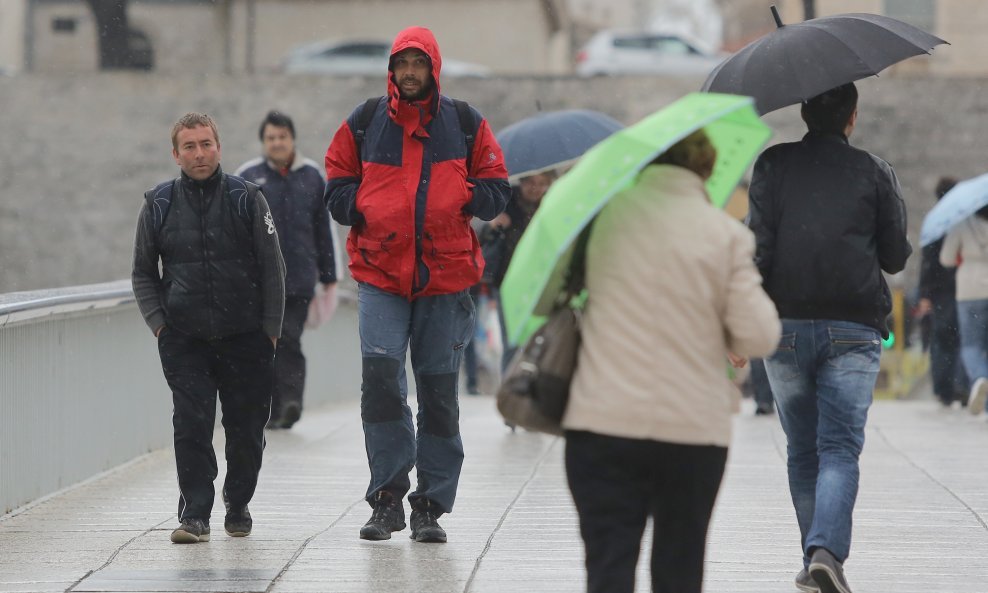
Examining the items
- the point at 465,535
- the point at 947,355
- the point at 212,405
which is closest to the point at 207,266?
the point at 212,405

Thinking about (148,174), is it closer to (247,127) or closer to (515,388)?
(247,127)

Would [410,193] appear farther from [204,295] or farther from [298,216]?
[298,216]

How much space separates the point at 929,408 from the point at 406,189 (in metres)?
9.40

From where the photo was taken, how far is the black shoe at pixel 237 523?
23.2 feet

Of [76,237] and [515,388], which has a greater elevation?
[515,388]

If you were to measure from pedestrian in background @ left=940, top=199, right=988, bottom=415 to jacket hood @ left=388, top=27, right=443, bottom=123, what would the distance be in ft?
25.3

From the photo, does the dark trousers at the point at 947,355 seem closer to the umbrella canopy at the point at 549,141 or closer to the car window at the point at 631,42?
the umbrella canopy at the point at 549,141

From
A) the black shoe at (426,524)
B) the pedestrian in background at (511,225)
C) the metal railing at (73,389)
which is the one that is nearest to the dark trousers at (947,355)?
the pedestrian in background at (511,225)

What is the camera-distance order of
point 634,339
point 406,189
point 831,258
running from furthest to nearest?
point 406,189 < point 831,258 < point 634,339

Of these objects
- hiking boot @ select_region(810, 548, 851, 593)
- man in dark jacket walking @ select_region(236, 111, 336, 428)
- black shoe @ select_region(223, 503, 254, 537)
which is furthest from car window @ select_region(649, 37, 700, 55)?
hiking boot @ select_region(810, 548, 851, 593)

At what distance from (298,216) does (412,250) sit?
4235 mm

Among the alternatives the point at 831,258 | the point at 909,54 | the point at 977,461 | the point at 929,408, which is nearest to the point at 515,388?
the point at 831,258

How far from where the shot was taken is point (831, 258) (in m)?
5.82

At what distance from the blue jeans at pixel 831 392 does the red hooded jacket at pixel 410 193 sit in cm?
154
